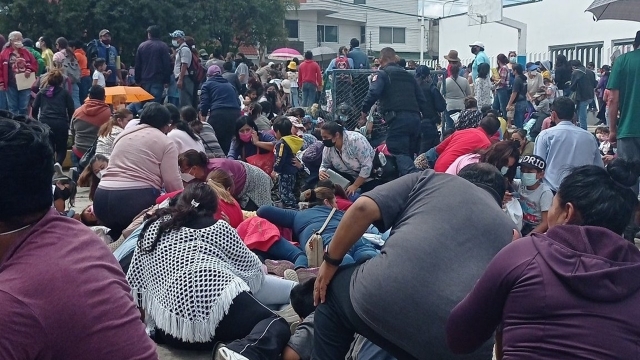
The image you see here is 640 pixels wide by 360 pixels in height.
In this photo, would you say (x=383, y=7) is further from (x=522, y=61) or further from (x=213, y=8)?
(x=522, y=61)

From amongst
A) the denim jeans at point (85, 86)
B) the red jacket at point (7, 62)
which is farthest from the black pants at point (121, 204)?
the denim jeans at point (85, 86)

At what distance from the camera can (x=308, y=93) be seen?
1786cm

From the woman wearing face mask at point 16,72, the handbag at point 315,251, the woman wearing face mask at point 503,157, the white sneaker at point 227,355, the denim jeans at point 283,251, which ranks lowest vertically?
the white sneaker at point 227,355

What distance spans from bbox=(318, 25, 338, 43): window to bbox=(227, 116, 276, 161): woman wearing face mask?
44.0 meters

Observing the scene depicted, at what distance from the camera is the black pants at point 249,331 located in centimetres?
454

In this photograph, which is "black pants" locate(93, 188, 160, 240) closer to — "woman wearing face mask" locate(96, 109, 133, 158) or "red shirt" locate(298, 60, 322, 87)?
"woman wearing face mask" locate(96, 109, 133, 158)

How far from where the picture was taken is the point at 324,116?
13.5 meters

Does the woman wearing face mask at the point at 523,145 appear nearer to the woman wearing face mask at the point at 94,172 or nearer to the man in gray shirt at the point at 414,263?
the woman wearing face mask at the point at 94,172

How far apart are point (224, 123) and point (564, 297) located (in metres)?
8.66

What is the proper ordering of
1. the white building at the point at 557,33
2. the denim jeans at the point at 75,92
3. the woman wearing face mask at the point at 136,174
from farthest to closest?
the white building at the point at 557,33, the denim jeans at the point at 75,92, the woman wearing face mask at the point at 136,174

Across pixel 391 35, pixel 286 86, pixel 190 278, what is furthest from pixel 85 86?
pixel 391 35

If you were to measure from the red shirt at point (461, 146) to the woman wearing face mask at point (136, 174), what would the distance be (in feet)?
7.98

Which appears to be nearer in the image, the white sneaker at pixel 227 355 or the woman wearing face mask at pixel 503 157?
the white sneaker at pixel 227 355

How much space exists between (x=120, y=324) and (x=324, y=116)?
11.5 meters
